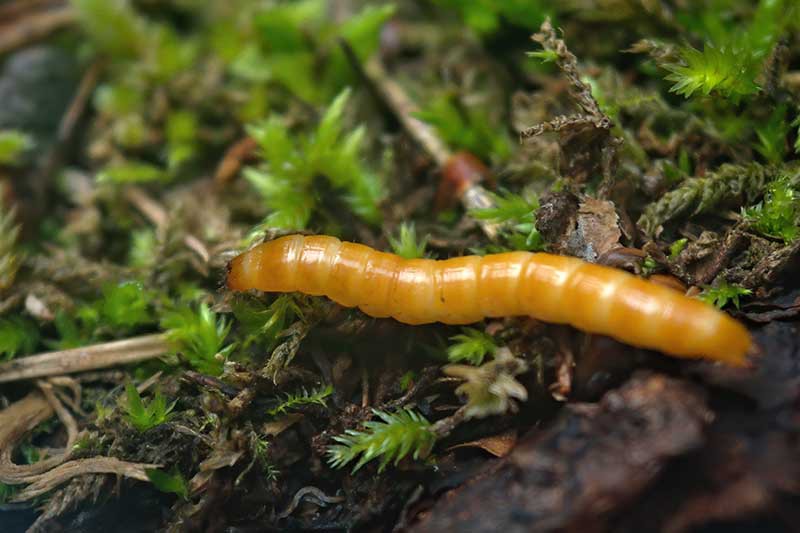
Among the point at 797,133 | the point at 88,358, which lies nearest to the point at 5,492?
the point at 88,358

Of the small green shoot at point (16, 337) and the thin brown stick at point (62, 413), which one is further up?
the small green shoot at point (16, 337)

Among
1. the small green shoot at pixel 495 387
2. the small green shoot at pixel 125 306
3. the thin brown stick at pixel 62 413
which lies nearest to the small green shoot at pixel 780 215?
the small green shoot at pixel 495 387

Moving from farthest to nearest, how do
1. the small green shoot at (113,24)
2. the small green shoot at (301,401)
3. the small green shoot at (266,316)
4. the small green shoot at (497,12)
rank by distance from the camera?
the small green shoot at (113,24) < the small green shoot at (497,12) < the small green shoot at (266,316) < the small green shoot at (301,401)

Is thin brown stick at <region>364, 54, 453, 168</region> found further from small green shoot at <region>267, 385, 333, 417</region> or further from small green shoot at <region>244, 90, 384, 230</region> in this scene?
small green shoot at <region>267, 385, 333, 417</region>

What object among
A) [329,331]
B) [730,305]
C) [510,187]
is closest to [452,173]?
[510,187]

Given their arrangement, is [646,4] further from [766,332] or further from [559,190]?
[766,332]

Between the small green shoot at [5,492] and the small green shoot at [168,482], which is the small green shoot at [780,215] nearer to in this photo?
the small green shoot at [168,482]

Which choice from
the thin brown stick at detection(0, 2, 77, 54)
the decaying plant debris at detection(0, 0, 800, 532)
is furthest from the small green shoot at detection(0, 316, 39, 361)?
the thin brown stick at detection(0, 2, 77, 54)
